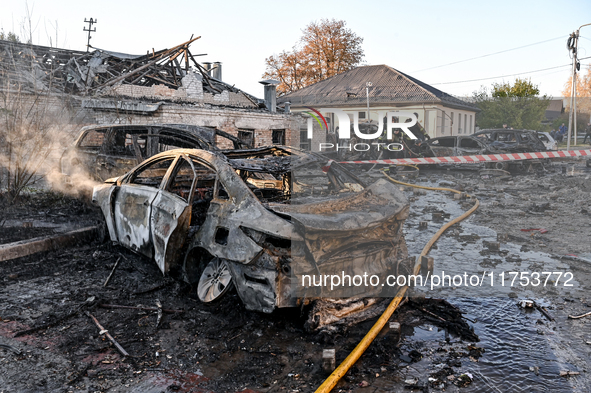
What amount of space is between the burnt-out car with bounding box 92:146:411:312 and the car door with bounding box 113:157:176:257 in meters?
0.01

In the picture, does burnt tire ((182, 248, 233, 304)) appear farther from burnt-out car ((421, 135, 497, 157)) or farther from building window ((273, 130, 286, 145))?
building window ((273, 130, 286, 145))

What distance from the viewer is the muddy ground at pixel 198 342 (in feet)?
11.3

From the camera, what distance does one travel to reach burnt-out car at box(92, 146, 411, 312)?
3910 millimetres

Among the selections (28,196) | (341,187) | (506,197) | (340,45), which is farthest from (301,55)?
(341,187)

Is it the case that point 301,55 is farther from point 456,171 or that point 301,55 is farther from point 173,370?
point 173,370

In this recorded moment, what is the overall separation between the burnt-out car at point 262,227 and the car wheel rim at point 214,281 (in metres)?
0.01

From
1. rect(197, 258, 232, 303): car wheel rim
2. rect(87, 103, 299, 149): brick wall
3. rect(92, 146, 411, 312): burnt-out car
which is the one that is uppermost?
rect(87, 103, 299, 149): brick wall

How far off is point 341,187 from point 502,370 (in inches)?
105

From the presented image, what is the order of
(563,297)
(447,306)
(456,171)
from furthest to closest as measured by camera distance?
(456,171) → (563,297) → (447,306)

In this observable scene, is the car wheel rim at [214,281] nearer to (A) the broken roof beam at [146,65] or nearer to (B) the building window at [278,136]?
(A) the broken roof beam at [146,65]

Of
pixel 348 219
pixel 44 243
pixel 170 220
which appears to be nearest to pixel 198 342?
pixel 170 220

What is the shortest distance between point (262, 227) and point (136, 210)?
2.22 metres

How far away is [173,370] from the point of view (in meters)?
3.62

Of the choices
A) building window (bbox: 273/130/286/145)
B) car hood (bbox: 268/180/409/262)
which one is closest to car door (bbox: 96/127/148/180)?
car hood (bbox: 268/180/409/262)
